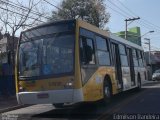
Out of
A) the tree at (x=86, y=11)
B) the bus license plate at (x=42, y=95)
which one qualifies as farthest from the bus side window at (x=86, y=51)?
the tree at (x=86, y=11)

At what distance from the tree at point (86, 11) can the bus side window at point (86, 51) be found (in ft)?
110

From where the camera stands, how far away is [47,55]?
13.6 metres

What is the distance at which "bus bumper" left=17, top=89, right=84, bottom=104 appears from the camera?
1295cm

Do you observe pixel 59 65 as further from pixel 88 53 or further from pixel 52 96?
pixel 88 53

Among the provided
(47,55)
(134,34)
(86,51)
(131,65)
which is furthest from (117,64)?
(134,34)

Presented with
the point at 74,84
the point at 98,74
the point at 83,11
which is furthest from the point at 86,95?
the point at 83,11

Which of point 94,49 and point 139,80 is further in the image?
point 139,80

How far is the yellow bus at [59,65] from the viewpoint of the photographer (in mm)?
A: 13148

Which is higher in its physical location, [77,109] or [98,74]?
[98,74]

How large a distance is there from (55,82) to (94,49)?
254 cm

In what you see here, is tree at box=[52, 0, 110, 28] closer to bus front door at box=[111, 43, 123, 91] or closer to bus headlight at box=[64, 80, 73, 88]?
bus front door at box=[111, 43, 123, 91]

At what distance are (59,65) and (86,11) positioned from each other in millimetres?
36003

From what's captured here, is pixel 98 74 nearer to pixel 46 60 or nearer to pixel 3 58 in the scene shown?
pixel 46 60

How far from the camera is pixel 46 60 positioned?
13.5m
